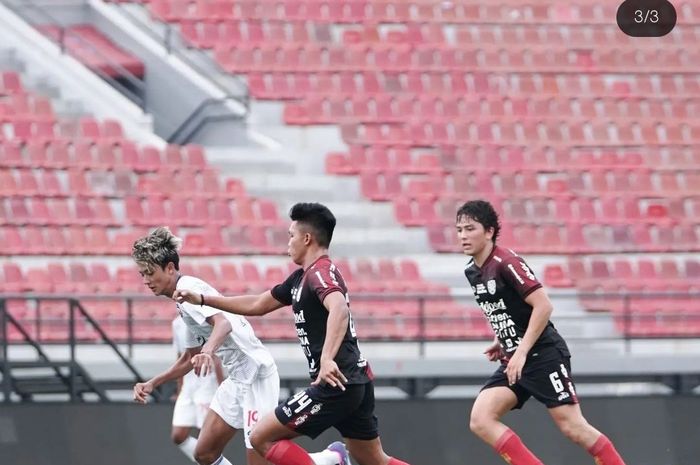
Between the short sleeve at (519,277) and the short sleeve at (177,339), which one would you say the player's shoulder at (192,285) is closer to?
the short sleeve at (519,277)

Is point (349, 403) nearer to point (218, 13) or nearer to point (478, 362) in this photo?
point (478, 362)

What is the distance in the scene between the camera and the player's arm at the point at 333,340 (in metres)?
7.70

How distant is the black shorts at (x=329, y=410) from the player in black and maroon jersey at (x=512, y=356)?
0.70 metres

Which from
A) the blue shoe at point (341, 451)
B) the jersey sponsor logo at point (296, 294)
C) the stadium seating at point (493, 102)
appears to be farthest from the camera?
the stadium seating at point (493, 102)

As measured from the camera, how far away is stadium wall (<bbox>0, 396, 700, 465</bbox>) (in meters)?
11.5

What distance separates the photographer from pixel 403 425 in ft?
39.0

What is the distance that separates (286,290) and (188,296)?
1.83 ft

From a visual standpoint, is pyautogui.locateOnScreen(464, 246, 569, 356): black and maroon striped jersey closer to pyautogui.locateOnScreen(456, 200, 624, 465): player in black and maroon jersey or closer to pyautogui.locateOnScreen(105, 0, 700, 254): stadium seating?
pyautogui.locateOnScreen(456, 200, 624, 465): player in black and maroon jersey

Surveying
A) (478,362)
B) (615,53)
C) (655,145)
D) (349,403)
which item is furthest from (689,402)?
(615,53)

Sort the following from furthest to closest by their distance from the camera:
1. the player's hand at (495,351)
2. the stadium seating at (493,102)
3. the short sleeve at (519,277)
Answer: the stadium seating at (493,102), the player's hand at (495,351), the short sleeve at (519,277)

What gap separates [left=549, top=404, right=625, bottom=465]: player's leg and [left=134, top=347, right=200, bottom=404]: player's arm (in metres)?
2.25

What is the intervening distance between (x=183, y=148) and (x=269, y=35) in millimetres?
2679

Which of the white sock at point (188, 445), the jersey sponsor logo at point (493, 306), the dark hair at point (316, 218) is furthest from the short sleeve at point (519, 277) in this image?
the white sock at point (188, 445)

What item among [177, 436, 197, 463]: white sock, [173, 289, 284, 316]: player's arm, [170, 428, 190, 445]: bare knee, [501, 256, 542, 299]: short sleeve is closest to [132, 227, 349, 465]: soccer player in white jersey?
[173, 289, 284, 316]: player's arm
